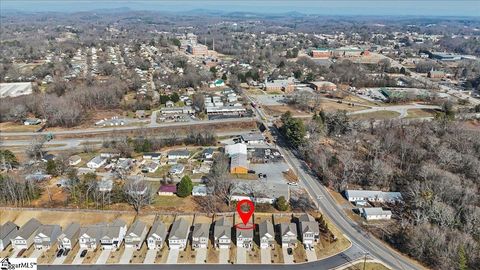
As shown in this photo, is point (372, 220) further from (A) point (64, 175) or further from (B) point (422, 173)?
(A) point (64, 175)

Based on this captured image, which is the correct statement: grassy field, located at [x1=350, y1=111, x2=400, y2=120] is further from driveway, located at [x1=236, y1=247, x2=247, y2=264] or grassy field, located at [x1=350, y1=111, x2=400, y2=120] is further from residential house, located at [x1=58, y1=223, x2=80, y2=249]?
residential house, located at [x1=58, y1=223, x2=80, y2=249]

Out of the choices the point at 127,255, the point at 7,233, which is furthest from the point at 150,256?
the point at 7,233

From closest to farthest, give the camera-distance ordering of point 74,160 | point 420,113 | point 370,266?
point 370,266, point 74,160, point 420,113

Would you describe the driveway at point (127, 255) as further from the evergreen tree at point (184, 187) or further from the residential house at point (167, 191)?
the residential house at point (167, 191)

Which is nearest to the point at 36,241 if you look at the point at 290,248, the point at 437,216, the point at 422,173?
the point at 290,248

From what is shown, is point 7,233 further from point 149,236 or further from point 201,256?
point 201,256

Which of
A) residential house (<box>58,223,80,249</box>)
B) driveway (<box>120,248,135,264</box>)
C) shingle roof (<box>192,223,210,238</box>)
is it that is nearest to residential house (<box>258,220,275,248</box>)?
shingle roof (<box>192,223,210,238</box>)

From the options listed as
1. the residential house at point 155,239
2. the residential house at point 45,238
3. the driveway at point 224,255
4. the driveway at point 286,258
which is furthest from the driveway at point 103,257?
the driveway at point 286,258
